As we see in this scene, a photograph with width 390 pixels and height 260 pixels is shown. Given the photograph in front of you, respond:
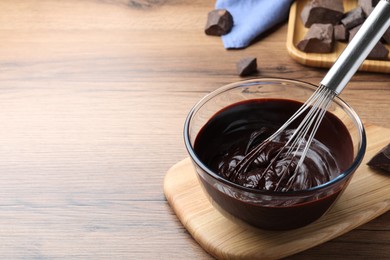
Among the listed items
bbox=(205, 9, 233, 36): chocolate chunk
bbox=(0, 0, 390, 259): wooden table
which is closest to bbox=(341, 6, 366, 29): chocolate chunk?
bbox=(0, 0, 390, 259): wooden table

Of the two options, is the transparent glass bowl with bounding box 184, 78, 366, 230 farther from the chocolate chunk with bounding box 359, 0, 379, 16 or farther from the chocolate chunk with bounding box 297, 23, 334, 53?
the chocolate chunk with bounding box 359, 0, 379, 16

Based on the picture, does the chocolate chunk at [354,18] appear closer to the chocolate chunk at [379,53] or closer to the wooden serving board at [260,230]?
the chocolate chunk at [379,53]

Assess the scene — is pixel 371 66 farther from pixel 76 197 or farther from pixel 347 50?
pixel 76 197

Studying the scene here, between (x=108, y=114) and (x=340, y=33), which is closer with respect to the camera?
(x=108, y=114)

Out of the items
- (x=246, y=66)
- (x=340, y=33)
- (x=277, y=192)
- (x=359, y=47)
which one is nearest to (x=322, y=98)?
(x=359, y=47)

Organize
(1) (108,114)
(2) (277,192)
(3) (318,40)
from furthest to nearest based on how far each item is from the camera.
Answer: (3) (318,40) < (1) (108,114) < (2) (277,192)

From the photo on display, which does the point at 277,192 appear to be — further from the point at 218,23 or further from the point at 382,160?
the point at 218,23

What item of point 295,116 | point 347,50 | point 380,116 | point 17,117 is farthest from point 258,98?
point 17,117
